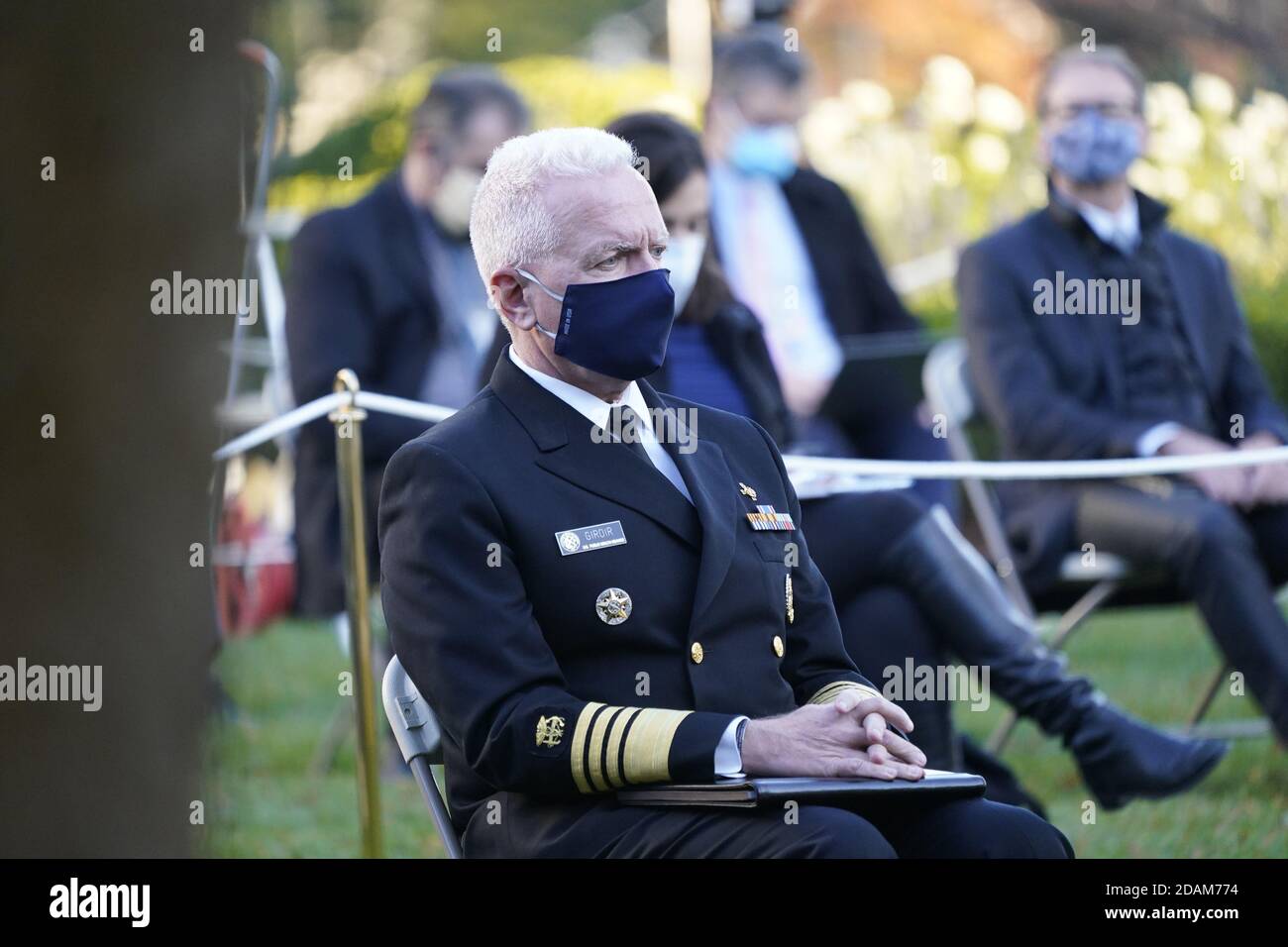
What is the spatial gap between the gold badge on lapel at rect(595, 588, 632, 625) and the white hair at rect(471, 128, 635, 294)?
0.61m

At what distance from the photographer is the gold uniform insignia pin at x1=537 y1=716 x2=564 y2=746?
10.2 feet

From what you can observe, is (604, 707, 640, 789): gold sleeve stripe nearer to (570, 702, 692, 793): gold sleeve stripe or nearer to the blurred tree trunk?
(570, 702, 692, 793): gold sleeve stripe

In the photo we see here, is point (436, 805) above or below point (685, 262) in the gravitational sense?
below

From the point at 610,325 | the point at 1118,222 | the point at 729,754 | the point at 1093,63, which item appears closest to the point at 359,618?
the point at 610,325

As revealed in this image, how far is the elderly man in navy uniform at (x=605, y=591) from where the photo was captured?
122 inches

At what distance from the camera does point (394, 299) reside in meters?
6.78

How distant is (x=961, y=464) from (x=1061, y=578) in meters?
0.76

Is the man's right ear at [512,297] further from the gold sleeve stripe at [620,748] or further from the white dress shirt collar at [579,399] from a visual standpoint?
the gold sleeve stripe at [620,748]

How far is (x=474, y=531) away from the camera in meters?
3.20

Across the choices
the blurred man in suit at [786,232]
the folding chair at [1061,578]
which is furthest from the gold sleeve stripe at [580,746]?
the blurred man in suit at [786,232]

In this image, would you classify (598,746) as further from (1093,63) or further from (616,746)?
(1093,63)

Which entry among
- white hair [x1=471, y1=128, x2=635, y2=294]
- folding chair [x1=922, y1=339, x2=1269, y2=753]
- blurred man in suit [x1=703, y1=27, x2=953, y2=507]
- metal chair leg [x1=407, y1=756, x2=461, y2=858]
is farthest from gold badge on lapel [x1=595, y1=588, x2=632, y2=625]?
blurred man in suit [x1=703, y1=27, x2=953, y2=507]
